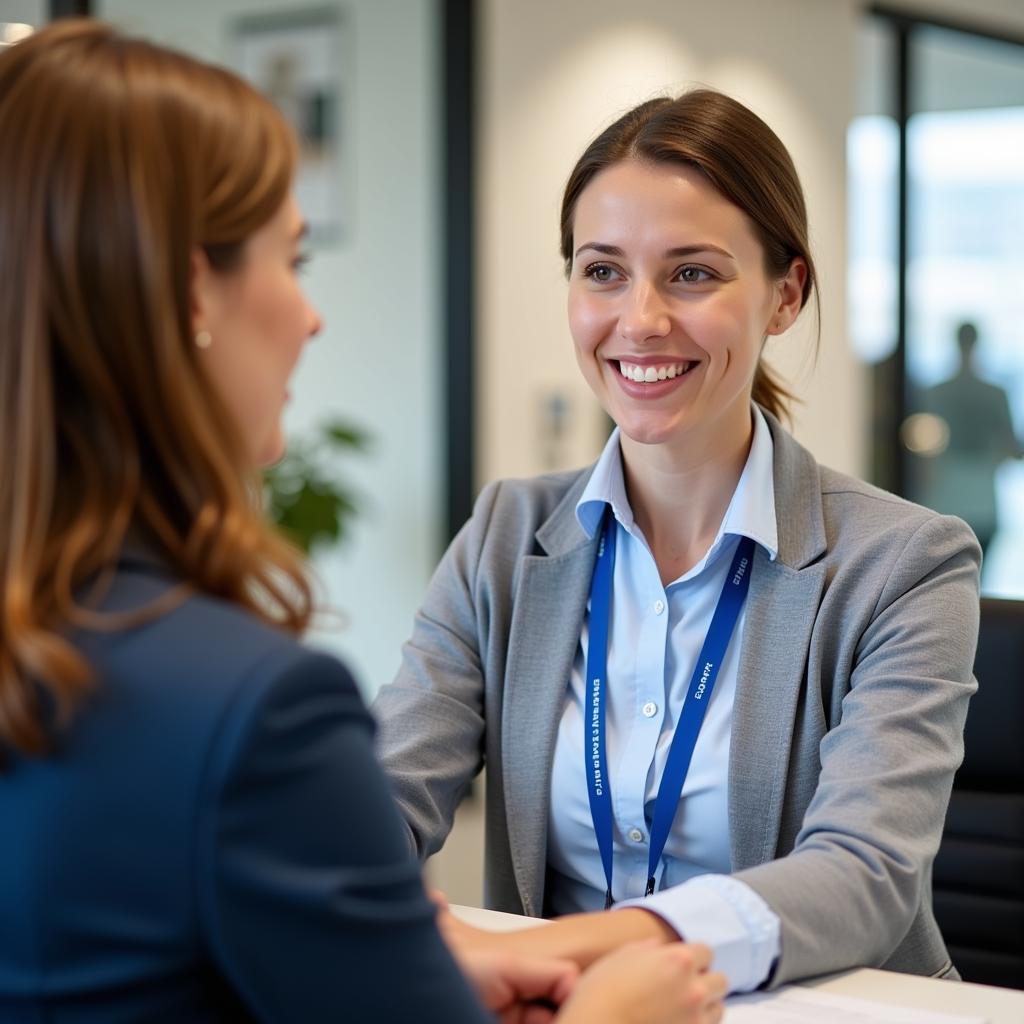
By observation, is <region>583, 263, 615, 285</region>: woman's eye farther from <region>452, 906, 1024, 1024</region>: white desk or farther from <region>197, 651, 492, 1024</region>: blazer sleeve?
<region>197, 651, 492, 1024</region>: blazer sleeve

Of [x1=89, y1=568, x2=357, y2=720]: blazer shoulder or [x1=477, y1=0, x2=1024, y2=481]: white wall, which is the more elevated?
[x1=477, y1=0, x2=1024, y2=481]: white wall

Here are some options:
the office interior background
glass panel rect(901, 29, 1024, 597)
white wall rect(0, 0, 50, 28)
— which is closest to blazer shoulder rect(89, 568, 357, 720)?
the office interior background

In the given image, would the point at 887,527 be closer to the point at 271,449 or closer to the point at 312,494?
the point at 271,449

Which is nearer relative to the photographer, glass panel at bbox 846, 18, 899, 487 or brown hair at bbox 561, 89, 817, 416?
brown hair at bbox 561, 89, 817, 416

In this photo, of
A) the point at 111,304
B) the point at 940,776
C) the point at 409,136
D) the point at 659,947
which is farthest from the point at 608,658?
the point at 409,136

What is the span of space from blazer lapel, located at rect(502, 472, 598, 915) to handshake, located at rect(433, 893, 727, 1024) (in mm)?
413

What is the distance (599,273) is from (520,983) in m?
Result: 1.01

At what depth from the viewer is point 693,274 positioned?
181 centimetres

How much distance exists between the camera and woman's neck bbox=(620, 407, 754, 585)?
1.85m

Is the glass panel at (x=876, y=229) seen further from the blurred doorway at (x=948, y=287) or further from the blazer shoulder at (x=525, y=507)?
the blazer shoulder at (x=525, y=507)

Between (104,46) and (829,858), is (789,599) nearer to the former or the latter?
(829,858)

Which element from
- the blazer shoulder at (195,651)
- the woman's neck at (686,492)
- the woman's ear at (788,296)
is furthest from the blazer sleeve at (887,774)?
the blazer shoulder at (195,651)

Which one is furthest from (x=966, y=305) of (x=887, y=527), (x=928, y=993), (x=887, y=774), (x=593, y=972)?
(x=593, y=972)

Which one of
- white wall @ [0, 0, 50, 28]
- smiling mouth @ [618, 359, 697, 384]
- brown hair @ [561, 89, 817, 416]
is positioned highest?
white wall @ [0, 0, 50, 28]
